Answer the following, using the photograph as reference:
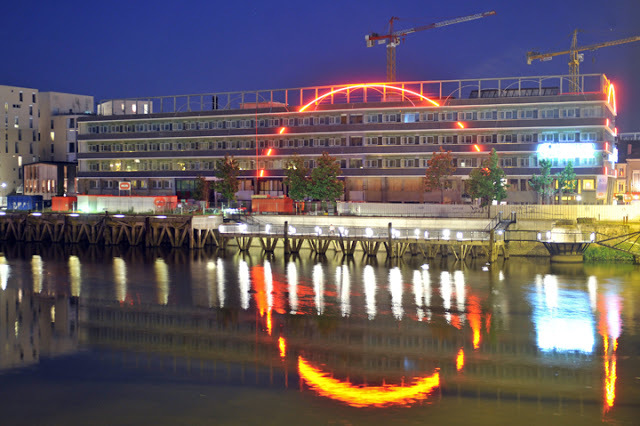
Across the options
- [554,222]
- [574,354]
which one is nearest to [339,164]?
[554,222]

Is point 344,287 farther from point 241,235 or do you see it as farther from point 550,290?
point 241,235

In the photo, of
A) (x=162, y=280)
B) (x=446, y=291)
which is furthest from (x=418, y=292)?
(x=162, y=280)

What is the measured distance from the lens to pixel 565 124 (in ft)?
274

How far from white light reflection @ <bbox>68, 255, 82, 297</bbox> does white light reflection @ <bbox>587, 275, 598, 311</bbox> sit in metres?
32.6

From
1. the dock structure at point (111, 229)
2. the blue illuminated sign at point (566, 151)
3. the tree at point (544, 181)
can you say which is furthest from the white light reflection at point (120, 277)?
the blue illuminated sign at point (566, 151)

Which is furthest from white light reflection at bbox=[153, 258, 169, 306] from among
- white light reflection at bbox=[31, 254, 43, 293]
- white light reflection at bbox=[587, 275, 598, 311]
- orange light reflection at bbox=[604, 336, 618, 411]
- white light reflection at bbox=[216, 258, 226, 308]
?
white light reflection at bbox=[587, 275, 598, 311]

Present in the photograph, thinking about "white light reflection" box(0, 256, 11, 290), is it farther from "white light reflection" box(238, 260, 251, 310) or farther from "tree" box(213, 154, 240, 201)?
"tree" box(213, 154, 240, 201)

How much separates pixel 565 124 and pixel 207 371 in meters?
70.0

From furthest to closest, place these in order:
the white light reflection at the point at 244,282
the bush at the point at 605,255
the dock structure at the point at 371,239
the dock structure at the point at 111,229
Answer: the dock structure at the point at 111,229, the dock structure at the point at 371,239, the bush at the point at 605,255, the white light reflection at the point at 244,282

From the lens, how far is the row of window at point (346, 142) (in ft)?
279

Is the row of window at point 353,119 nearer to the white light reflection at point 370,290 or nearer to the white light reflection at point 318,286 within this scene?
the white light reflection at point 370,290

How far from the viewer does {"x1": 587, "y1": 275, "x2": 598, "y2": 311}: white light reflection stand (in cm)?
4044

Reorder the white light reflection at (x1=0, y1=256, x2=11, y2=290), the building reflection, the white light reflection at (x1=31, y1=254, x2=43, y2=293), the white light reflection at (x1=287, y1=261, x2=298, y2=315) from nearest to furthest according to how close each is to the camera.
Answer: the building reflection
the white light reflection at (x1=287, y1=261, x2=298, y2=315)
the white light reflection at (x1=31, y1=254, x2=43, y2=293)
the white light reflection at (x1=0, y1=256, x2=11, y2=290)

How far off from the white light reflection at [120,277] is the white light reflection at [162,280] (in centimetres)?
229
